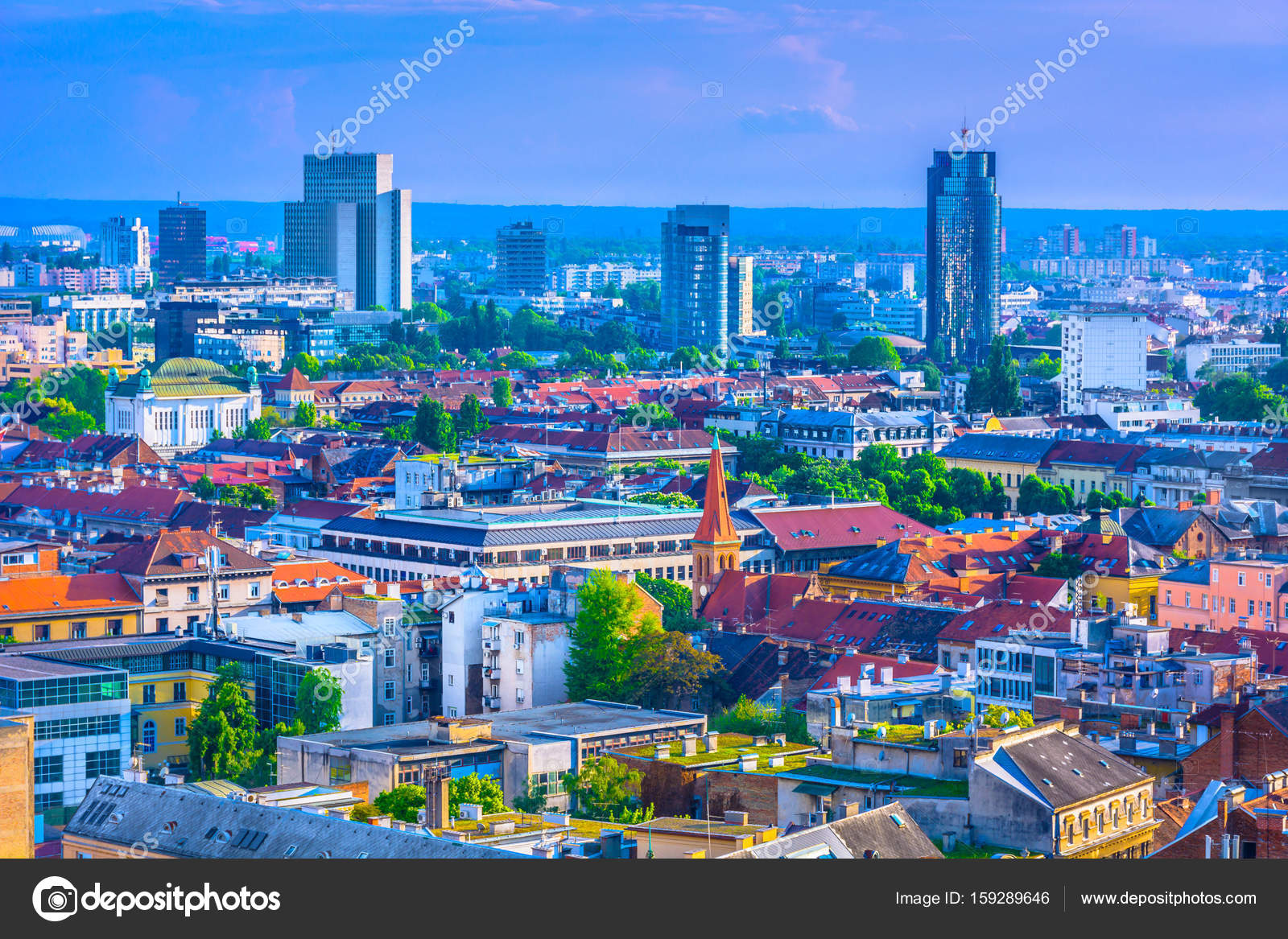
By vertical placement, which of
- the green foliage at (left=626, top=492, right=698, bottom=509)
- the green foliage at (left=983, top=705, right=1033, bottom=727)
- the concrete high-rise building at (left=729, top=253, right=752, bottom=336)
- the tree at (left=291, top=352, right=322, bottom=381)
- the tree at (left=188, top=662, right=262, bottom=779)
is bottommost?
the tree at (left=188, top=662, right=262, bottom=779)

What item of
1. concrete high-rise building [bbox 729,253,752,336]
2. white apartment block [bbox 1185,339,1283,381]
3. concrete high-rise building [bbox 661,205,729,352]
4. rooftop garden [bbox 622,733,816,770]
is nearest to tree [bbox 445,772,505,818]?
rooftop garden [bbox 622,733,816,770]

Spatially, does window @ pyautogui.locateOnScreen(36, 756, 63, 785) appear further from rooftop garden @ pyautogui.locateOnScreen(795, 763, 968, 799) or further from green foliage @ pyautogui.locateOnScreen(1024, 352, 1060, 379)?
green foliage @ pyautogui.locateOnScreen(1024, 352, 1060, 379)

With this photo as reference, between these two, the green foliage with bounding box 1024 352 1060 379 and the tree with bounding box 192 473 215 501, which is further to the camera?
the green foliage with bounding box 1024 352 1060 379

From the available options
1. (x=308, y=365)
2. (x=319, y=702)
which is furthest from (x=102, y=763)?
(x=308, y=365)

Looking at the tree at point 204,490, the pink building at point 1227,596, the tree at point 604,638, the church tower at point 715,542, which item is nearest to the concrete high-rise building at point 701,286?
the tree at point 204,490

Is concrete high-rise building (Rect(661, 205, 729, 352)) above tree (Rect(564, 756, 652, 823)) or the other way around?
above

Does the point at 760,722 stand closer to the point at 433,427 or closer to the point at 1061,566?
the point at 1061,566
